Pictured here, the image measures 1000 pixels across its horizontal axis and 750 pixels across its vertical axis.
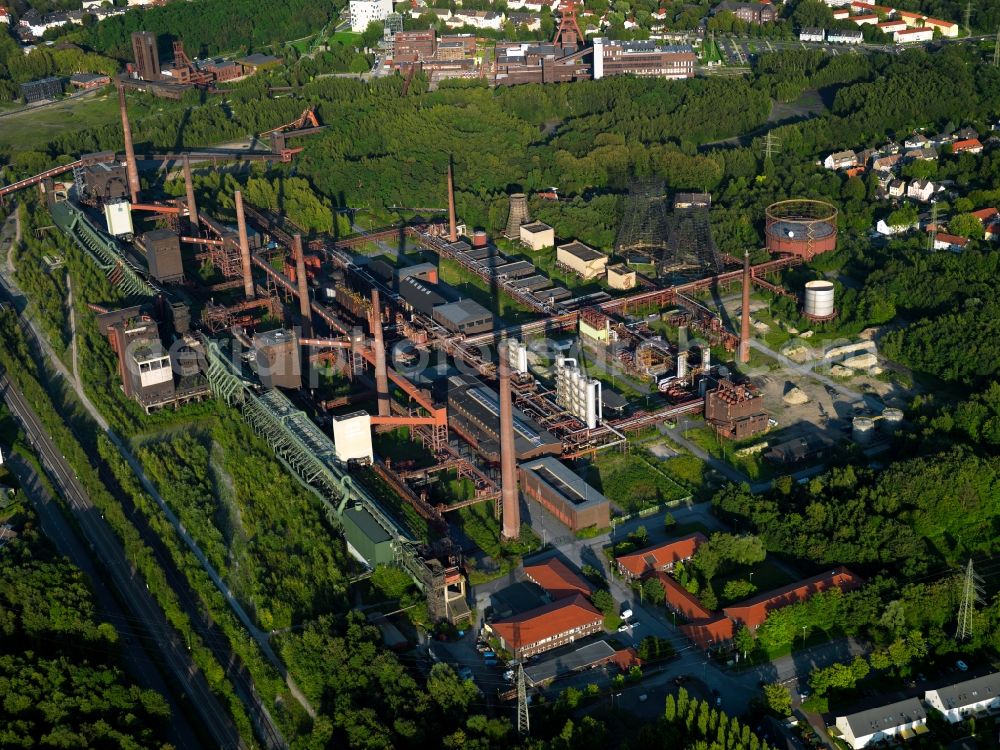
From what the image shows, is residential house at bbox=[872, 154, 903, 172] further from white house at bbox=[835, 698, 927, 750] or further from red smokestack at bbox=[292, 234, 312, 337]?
white house at bbox=[835, 698, 927, 750]

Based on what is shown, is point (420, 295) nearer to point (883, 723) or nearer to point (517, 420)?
point (517, 420)

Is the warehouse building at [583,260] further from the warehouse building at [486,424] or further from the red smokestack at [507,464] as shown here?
the red smokestack at [507,464]

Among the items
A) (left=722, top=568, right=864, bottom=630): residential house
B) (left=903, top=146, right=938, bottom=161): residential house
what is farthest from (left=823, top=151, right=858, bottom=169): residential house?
(left=722, top=568, right=864, bottom=630): residential house

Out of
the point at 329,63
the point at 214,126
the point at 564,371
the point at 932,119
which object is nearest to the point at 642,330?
the point at 564,371

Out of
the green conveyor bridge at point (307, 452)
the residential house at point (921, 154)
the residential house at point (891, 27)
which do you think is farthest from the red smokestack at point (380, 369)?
the residential house at point (891, 27)

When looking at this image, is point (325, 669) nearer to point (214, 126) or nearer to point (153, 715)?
point (153, 715)

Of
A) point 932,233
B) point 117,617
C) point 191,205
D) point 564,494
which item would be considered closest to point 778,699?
point 564,494
